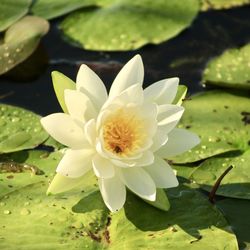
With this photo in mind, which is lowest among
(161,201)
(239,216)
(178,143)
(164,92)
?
(239,216)

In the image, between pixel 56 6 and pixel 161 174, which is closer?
pixel 161 174

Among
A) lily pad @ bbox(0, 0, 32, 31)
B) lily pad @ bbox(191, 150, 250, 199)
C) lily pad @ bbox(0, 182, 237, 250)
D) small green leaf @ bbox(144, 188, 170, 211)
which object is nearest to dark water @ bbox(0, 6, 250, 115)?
lily pad @ bbox(0, 0, 32, 31)

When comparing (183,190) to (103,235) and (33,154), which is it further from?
(33,154)

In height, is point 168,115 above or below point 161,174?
above

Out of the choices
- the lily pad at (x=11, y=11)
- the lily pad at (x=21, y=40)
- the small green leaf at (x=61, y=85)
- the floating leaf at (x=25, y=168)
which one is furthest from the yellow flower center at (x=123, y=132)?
the lily pad at (x=11, y=11)

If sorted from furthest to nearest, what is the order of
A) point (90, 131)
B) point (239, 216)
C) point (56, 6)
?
1. point (56, 6)
2. point (239, 216)
3. point (90, 131)

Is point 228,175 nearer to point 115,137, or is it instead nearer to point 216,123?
point 216,123

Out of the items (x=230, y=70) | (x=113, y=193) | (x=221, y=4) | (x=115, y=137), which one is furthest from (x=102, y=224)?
(x=221, y=4)

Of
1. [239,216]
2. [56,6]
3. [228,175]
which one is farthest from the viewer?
A: [56,6]
